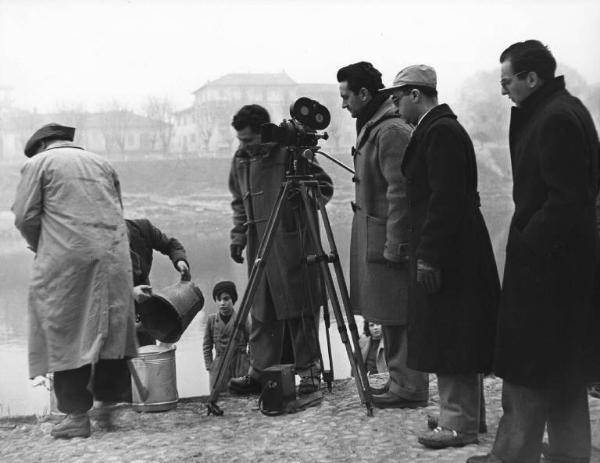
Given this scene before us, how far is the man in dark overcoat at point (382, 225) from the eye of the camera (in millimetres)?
4270

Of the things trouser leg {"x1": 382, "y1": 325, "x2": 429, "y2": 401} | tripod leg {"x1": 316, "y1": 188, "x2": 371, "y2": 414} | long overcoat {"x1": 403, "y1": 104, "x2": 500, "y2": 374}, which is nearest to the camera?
long overcoat {"x1": 403, "y1": 104, "x2": 500, "y2": 374}

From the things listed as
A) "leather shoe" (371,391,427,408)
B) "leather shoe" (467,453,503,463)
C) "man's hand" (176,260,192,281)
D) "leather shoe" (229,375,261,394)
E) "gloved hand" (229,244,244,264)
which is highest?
"gloved hand" (229,244,244,264)

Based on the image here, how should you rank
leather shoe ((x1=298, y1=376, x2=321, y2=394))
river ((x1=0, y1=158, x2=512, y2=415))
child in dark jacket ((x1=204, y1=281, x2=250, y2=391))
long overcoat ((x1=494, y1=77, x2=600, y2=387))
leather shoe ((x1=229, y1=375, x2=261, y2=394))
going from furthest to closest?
river ((x1=0, y1=158, x2=512, y2=415)), child in dark jacket ((x1=204, y1=281, x2=250, y2=391)), leather shoe ((x1=229, y1=375, x2=261, y2=394)), leather shoe ((x1=298, y1=376, x2=321, y2=394)), long overcoat ((x1=494, y1=77, x2=600, y2=387))

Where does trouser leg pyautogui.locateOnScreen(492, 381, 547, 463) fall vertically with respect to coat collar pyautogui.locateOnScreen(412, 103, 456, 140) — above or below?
below

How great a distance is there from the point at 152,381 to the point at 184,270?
0.71 metres

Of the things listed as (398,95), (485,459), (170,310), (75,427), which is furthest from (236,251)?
(485,459)

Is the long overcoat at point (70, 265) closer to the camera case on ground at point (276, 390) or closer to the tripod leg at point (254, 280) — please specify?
the tripod leg at point (254, 280)

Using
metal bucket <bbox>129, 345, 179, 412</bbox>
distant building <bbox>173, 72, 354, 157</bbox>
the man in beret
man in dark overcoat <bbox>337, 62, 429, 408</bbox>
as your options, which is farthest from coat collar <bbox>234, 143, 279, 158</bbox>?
distant building <bbox>173, 72, 354, 157</bbox>

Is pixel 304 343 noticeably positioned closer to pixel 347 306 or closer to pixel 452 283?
pixel 347 306

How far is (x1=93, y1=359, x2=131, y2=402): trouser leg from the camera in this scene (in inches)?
178

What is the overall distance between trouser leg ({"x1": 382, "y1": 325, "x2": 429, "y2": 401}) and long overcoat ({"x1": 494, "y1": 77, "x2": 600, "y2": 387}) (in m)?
1.20

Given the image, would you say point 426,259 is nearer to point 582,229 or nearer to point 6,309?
point 582,229

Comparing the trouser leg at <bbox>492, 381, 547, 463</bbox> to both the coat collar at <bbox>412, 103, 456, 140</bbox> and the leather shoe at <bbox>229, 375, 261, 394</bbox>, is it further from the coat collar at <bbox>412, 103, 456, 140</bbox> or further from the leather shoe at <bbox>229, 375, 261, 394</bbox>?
the leather shoe at <bbox>229, 375, 261, 394</bbox>

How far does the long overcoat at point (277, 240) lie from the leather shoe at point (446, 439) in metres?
1.53
